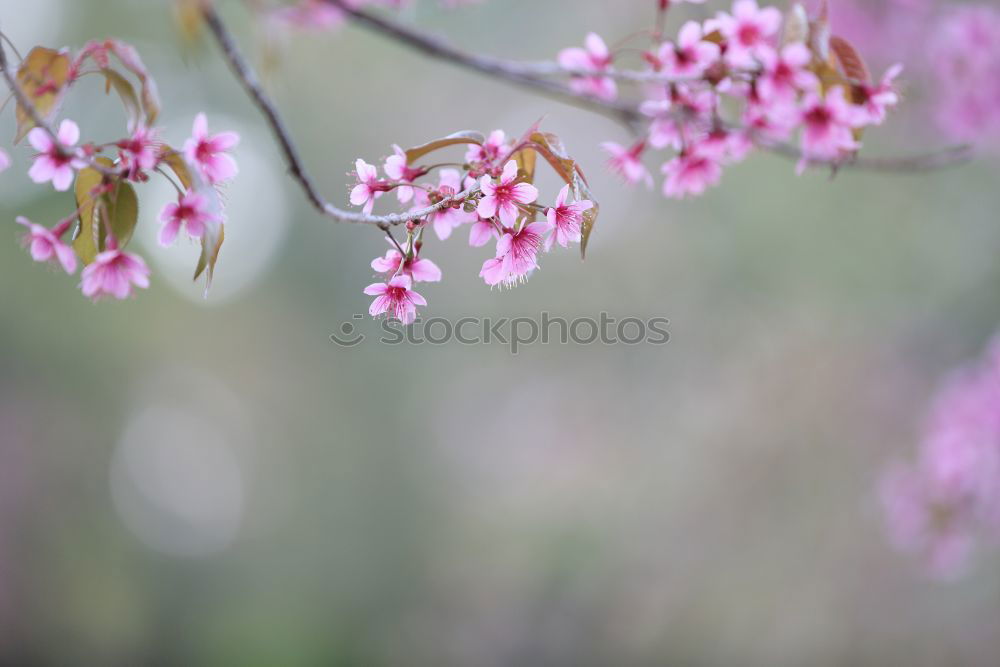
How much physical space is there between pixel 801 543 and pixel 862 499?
0.45 meters

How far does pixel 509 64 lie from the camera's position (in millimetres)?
1570

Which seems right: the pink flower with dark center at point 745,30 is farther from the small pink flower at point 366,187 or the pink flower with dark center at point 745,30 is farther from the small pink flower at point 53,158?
the small pink flower at point 53,158

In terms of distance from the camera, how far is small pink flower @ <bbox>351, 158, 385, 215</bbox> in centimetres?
113

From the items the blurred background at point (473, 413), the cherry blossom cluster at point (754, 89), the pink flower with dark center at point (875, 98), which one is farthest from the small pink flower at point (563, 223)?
the blurred background at point (473, 413)

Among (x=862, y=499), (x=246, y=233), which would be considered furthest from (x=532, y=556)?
(x=246, y=233)

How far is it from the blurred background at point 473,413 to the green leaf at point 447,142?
0.91 meters

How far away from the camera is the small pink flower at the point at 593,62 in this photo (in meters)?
1.47

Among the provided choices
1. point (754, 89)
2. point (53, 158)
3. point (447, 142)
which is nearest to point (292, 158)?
point (447, 142)

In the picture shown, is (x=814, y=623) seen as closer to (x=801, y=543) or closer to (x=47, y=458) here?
(x=801, y=543)

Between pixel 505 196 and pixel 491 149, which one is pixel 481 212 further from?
pixel 491 149

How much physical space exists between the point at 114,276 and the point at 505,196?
1.85ft

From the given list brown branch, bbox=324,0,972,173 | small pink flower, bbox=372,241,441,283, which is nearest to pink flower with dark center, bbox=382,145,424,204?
small pink flower, bbox=372,241,441,283

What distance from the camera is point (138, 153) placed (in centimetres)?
103

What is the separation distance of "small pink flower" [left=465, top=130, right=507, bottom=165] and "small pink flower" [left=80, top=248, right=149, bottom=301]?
494mm
